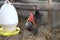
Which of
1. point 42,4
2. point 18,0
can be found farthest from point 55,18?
point 18,0

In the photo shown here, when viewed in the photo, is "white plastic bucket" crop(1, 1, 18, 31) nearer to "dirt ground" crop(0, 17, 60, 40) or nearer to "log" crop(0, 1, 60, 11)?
"dirt ground" crop(0, 17, 60, 40)

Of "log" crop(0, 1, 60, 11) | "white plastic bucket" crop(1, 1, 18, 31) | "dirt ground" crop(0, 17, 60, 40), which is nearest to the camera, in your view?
"white plastic bucket" crop(1, 1, 18, 31)

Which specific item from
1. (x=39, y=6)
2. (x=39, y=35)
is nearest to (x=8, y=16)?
(x=39, y=35)

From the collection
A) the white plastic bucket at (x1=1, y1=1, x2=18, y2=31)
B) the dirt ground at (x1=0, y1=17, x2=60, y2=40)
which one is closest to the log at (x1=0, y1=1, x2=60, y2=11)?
the dirt ground at (x1=0, y1=17, x2=60, y2=40)

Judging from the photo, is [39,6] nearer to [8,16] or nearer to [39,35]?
[39,35]

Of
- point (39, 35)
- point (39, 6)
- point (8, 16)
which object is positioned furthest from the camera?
point (39, 6)

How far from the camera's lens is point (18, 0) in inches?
73.7

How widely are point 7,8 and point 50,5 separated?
608 mm

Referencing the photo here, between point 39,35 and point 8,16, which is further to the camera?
point 39,35

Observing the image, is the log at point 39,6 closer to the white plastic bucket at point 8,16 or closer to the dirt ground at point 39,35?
the dirt ground at point 39,35

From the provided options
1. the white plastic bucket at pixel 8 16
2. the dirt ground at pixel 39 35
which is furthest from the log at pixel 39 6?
the white plastic bucket at pixel 8 16

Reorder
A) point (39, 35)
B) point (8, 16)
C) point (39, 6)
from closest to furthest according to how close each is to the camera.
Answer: point (8, 16) → point (39, 35) → point (39, 6)

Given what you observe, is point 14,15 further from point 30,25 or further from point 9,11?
point 30,25

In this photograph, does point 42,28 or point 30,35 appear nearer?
point 30,35
